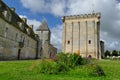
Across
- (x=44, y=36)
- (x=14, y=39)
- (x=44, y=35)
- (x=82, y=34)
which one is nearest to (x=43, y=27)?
(x=44, y=35)

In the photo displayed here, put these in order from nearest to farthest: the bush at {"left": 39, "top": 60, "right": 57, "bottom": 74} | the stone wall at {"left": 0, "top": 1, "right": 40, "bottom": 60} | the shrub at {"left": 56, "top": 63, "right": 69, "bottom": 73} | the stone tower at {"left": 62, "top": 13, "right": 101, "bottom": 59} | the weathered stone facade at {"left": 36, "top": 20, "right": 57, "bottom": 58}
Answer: the bush at {"left": 39, "top": 60, "right": 57, "bottom": 74} < the shrub at {"left": 56, "top": 63, "right": 69, "bottom": 73} < the stone wall at {"left": 0, "top": 1, "right": 40, "bottom": 60} < the stone tower at {"left": 62, "top": 13, "right": 101, "bottom": 59} < the weathered stone facade at {"left": 36, "top": 20, "right": 57, "bottom": 58}

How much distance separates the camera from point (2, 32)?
98.7 ft

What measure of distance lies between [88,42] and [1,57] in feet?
84.9

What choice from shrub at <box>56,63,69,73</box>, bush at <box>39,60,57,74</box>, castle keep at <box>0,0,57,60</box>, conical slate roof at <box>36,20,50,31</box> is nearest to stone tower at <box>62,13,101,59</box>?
castle keep at <box>0,0,57,60</box>

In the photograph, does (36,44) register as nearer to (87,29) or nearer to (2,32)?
(87,29)

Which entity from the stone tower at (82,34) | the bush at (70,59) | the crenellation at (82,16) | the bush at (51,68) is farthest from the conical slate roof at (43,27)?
the bush at (51,68)

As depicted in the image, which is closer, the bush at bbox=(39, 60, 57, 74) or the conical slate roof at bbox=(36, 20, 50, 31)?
the bush at bbox=(39, 60, 57, 74)

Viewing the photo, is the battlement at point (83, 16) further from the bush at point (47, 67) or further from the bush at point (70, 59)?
the bush at point (47, 67)

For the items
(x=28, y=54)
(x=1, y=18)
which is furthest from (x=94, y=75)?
(x=28, y=54)

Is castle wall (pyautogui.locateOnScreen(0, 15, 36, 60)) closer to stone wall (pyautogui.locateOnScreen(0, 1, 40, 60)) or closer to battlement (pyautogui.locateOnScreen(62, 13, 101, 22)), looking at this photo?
stone wall (pyautogui.locateOnScreen(0, 1, 40, 60))

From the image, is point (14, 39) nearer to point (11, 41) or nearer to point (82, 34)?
point (11, 41)

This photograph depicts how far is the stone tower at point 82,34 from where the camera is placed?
49.2 m

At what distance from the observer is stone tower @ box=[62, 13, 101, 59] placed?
161ft

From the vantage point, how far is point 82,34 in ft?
167
